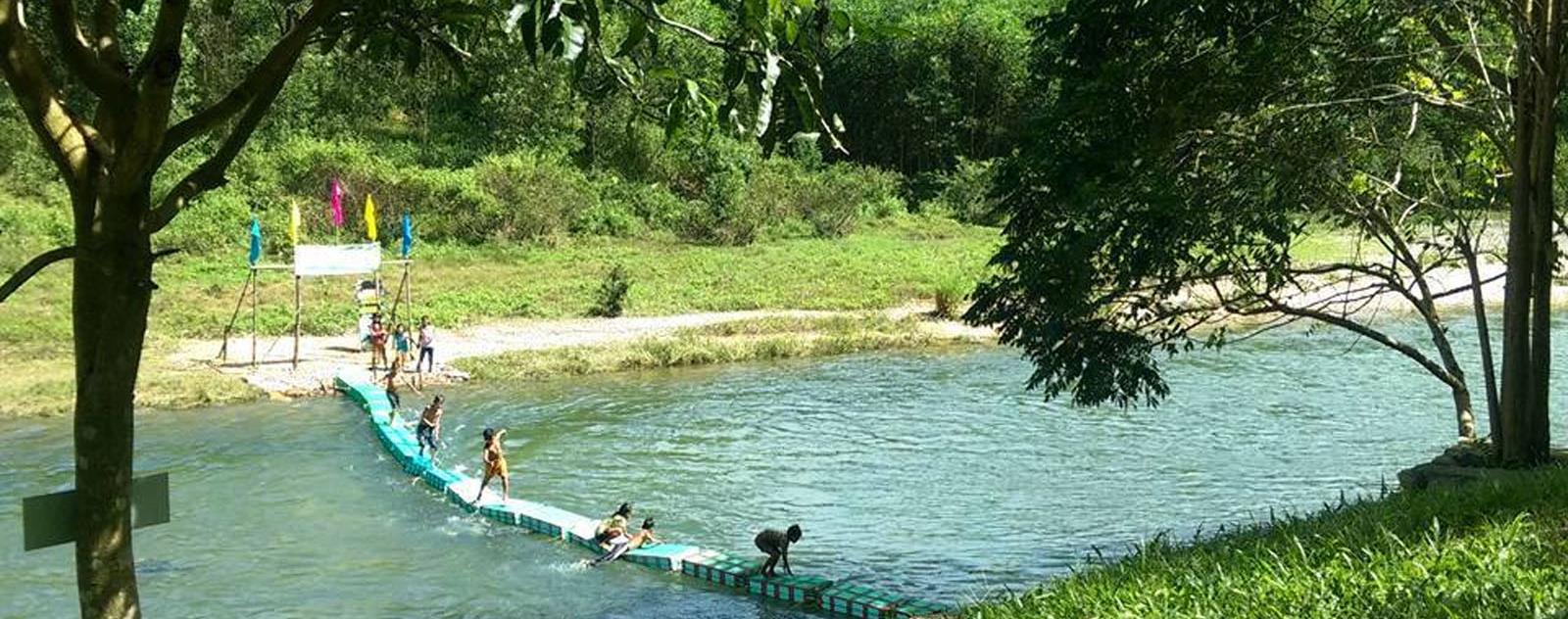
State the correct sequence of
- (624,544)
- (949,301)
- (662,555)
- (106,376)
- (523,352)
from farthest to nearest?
(949,301)
(523,352)
(624,544)
(662,555)
(106,376)

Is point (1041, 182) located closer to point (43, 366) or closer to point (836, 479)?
point (836, 479)

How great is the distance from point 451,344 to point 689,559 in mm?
14797

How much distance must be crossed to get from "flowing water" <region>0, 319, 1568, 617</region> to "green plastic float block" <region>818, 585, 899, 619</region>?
0.46 metres

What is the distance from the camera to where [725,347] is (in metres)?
26.2

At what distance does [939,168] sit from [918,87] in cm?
330

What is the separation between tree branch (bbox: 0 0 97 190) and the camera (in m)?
4.41

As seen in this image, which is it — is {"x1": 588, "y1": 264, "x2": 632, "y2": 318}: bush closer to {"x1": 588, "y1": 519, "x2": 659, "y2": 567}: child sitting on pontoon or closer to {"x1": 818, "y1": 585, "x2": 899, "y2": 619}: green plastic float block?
{"x1": 588, "y1": 519, "x2": 659, "y2": 567}: child sitting on pontoon

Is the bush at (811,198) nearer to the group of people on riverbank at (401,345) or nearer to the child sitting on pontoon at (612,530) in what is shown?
the group of people on riverbank at (401,345)

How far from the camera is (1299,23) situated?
10.8 meters

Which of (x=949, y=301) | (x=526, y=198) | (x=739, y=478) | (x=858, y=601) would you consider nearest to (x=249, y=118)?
(x=858, y=601)

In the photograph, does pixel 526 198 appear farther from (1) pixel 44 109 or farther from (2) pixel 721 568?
(1) pixel 44 109

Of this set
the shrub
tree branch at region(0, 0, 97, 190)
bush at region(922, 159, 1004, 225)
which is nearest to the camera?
tree branch at region(0, 0, 97, 190)

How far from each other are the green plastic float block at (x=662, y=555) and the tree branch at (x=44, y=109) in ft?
29.1

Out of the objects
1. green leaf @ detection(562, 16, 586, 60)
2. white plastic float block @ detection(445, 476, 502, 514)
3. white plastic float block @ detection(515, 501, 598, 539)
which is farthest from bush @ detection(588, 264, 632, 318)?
green leaf @ detection(562, 16, 586, 60)
